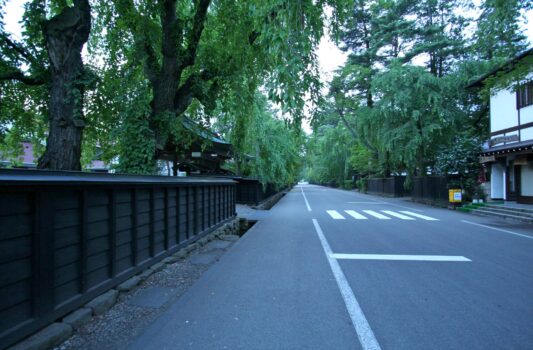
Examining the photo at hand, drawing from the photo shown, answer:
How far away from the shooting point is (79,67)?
6.32 metres

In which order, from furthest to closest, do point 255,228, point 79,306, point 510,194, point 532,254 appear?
point 510,194
point 255,228
point 532,254
point 79,306

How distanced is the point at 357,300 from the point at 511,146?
1839 centimetres

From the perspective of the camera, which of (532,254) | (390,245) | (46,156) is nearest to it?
(46,156)

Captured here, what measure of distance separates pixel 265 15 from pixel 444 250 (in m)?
6.30

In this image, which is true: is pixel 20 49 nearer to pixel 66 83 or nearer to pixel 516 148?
pixel 66 83

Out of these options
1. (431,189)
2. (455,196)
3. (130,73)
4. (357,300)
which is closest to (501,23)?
(357,300)

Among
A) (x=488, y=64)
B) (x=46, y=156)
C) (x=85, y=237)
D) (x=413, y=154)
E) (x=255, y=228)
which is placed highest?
(x=488, y=64)

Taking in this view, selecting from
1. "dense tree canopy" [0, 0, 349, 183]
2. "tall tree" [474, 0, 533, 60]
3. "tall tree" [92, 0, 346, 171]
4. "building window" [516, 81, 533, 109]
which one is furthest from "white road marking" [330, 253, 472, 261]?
"building window" [516, 81, 533, 109]

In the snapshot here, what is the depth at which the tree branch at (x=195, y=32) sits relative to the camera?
816 cm

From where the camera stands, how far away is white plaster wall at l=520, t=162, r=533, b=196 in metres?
17.7

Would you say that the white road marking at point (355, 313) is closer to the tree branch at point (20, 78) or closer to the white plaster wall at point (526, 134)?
the tree branch at point (20, 78)

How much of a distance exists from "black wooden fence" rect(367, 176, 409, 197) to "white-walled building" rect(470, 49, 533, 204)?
11023mm

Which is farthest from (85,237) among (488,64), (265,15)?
(488,64)

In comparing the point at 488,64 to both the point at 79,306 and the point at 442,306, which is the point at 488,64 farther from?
the point at 79,306
